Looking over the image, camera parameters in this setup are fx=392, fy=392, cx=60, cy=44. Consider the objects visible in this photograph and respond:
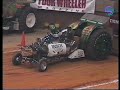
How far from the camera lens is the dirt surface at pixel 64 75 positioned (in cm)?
923

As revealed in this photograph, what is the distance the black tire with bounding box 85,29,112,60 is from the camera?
11.4 m

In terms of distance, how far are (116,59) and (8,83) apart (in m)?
3.97

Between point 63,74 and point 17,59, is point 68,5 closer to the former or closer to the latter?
point 17,59

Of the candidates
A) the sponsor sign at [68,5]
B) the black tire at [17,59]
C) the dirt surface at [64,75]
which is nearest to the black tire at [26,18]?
the sponsor sign at [68,5]

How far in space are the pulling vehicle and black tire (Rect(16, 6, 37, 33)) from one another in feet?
14.5

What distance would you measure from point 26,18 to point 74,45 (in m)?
5.19

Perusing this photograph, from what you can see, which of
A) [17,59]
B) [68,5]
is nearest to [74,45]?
[17,59]

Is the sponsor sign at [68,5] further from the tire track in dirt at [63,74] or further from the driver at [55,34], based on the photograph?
the tire track in dirt at [63,74]

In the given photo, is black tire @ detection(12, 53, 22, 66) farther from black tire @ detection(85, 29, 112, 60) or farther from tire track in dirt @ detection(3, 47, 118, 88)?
black tire @ detection(85, 29, 112, 60)

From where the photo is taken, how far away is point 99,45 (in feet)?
37.8

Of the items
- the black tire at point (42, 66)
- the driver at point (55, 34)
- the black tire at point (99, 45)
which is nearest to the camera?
the black tire at point (42, 66)

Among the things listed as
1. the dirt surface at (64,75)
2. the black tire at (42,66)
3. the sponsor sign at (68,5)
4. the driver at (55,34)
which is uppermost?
the sponsor sign at (68,5)

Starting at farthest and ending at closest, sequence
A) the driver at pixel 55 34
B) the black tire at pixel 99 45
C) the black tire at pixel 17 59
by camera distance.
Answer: the black tire at pixel 99 45, the driver at pixel 55 34, the black tire at pixel 17 59

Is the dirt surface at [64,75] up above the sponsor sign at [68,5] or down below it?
below
